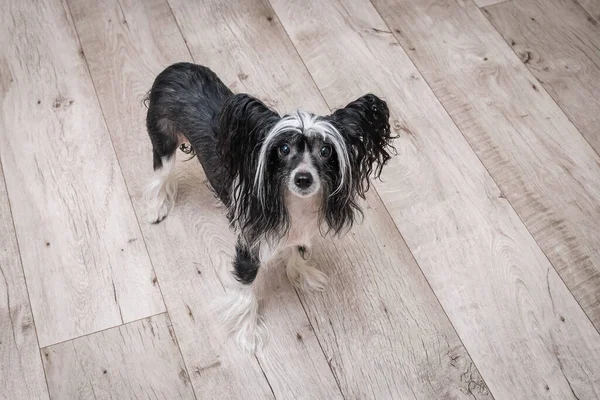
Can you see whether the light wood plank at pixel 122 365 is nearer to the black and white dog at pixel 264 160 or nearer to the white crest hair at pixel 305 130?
the black and white dog at pixel 264 160

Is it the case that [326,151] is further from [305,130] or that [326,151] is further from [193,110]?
[193,110]

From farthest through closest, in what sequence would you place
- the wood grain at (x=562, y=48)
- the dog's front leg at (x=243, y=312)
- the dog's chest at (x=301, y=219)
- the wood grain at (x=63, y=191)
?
1. the wood grain at (x=562, y=48)
2. the wood grain at (x=63, y=191)
3. the dog's front leg at (x=243, y=312)
4. the dog's chest at (x=301, y=219)

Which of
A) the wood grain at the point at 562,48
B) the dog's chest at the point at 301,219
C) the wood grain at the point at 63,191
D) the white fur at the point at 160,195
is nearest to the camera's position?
the dog's chest at the point at 301,219

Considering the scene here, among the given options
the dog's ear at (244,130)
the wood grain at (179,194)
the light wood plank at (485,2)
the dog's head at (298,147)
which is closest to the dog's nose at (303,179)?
the dog's head at (298,147)

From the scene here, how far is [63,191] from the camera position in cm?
260

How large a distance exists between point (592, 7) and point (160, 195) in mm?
1963

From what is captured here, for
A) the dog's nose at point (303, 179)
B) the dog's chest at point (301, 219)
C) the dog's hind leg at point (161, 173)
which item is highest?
the dog's nose at point (303, 179)

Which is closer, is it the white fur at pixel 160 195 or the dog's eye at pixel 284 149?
the dog's eye at pixel 284 149

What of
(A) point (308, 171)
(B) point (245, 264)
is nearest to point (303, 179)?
(A) point (308, 171)

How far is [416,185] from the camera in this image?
2.65m

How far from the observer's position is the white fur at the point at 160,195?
97.7 inches

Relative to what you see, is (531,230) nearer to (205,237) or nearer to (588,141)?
(588,141)

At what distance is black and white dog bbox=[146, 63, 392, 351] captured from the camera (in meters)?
1.78

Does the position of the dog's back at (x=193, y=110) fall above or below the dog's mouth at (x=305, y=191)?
below
